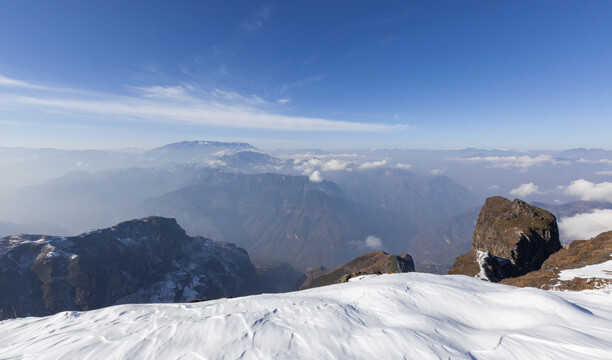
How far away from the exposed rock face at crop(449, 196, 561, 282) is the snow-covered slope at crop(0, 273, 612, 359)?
4703 cm

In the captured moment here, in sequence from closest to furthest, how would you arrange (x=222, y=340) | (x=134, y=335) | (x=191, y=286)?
(x=222, y=340) → (x=134, y=335) → (x=191, y=286)

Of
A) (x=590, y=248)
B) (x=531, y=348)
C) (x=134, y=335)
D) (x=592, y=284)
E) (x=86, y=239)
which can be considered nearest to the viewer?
(x=531, y=348)

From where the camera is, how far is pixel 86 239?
5782 inches

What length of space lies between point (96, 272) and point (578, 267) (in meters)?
197

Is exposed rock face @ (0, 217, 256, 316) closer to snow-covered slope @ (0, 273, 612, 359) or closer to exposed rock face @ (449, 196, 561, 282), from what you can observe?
snow-covered slope @ (0, 273, 612, 359)

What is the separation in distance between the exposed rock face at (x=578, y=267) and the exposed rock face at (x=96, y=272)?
175349 millimetres

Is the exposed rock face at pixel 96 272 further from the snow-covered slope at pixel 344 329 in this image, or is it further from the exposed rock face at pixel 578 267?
the exposed rock face at pixel 578 267

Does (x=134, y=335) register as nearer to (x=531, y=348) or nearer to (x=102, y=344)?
(x=102, y=344)

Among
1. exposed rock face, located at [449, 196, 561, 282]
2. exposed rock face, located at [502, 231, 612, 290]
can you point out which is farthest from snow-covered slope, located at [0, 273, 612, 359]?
exposed rock face, located at [449, 196, 561, 282]

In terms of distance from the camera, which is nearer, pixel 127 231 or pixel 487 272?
pixel 487 272

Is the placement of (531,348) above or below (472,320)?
above

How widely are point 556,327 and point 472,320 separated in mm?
3129

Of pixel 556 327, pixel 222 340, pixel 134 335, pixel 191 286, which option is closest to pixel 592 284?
pixel 556 327

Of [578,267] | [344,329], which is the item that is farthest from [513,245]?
[344,329]
